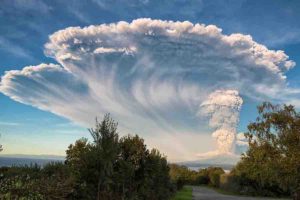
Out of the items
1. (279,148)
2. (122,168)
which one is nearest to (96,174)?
(122,168)

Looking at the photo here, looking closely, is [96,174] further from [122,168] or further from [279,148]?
[279,148]

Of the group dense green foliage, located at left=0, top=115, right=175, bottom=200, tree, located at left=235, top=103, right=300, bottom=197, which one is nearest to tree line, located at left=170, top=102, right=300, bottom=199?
tree, located at left=235, top=103, right=300, bottom=197

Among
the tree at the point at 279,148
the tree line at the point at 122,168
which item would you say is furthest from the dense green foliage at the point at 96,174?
the tree at the point at 279,148

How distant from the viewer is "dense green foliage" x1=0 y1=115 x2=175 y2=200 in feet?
46.1

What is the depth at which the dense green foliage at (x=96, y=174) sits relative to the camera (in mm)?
14062

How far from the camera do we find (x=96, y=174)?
19.0 m

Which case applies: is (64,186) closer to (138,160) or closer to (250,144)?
(138,160)

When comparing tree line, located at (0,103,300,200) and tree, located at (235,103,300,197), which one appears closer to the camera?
tree line, located at (0,103,300,200)

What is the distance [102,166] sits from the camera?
62.6ft

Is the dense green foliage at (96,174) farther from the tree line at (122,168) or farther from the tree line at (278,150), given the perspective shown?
the tree line at (278,150)

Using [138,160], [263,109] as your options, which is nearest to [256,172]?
[263,109]

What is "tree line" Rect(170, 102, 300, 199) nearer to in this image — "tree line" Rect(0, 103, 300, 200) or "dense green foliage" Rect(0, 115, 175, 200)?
"tree line" Rect(0, 103, 300, 200)

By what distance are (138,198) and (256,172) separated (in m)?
23.5

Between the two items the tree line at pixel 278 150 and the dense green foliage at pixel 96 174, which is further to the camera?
the tree line at pixel 278 150
